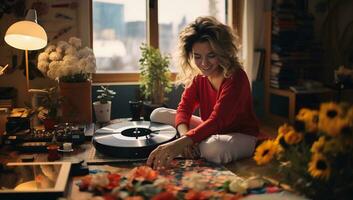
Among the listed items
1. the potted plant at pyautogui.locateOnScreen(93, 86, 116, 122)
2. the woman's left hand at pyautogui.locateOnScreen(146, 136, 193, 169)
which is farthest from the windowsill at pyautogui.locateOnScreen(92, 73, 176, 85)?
the woman's left hand at pyautogui.locateOnScreen(146, 136, 193, 169)

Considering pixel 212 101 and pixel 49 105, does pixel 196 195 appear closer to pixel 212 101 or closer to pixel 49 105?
pixel 212 101

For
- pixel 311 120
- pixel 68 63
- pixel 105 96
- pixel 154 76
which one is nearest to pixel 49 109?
pixel 68 63

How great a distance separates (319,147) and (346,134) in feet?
0.24

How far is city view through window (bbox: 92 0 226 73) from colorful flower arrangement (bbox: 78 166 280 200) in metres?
1.72

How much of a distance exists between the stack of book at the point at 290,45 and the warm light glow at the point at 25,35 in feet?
5.55

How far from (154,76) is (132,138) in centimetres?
86

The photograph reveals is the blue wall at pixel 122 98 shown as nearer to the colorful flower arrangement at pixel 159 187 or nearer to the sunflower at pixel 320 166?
the colorful flower arrangement at pixel 159 187

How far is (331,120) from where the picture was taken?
1.07m

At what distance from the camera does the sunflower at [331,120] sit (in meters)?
1.06

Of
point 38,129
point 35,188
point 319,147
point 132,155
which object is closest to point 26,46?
point 38,129

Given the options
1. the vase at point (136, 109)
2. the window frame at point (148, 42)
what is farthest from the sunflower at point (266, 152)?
the window frame at point (148, 42)

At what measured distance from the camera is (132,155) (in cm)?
192

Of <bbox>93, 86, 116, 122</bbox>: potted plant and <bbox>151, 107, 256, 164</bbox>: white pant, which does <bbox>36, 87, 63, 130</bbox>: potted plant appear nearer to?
<bbox>93, 86, 116, 122</bbox>: potted plant

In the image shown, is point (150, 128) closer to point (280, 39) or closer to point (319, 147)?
point (319, 147)
